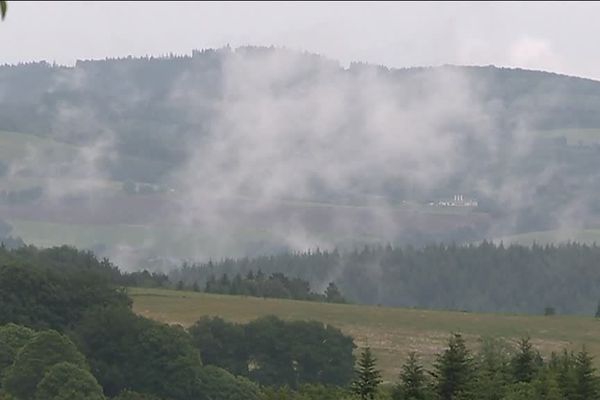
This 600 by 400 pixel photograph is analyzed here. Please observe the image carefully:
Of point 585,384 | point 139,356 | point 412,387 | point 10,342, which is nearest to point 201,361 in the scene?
point 139,356

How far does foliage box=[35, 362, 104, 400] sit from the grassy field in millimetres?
61553

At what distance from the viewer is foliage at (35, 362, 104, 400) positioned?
75875 millimetres

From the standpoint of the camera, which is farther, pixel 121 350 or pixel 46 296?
pixel 46 296

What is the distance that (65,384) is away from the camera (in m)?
76.1

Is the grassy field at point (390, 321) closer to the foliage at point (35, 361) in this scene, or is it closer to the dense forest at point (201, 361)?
the dense forest at point (201, 361)

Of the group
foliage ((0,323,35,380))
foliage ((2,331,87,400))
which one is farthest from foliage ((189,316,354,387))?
foliage ((2,331,87,400))

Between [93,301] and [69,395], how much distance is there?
128ft

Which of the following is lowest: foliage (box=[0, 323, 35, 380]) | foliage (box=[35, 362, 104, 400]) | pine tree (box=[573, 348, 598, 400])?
foliage (box=[35, 362, 104, 400])

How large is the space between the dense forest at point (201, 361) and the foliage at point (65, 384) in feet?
0.17

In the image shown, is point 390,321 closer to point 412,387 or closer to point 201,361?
point 201,361

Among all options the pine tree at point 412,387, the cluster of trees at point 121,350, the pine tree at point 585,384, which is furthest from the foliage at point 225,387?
the pine tree at point 585,384

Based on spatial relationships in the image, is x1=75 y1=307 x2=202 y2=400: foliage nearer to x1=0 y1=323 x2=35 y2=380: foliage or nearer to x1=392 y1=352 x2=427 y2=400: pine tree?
x1=0 y1=323 x2=35 y2=380: foliage

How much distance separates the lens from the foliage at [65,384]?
7588cm

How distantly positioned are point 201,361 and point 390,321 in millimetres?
61339
